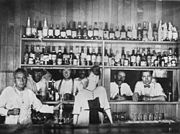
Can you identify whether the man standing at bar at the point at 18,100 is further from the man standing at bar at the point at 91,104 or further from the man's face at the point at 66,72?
the man's face at the point at 66,72

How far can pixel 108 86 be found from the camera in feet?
13.6

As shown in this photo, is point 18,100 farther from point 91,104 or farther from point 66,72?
point 66,72

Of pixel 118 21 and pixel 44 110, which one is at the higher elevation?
pixel 118 21

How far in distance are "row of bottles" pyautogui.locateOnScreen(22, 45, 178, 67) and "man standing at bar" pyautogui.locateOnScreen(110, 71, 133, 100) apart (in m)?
0.27

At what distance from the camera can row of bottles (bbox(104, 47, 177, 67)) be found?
4.01 metres

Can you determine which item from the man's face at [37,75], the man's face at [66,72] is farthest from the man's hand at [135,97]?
the man's face at [37,75]

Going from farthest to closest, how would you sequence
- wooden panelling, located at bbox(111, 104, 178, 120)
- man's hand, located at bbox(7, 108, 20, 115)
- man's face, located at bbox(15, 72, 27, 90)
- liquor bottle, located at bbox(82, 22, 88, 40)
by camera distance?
wooden panelling, located at bbox(111, 104, 178, 120) → liquor bottle, located at bbox(82, 22, 88, 40) → man's face, located at bbox(15, 72, 27, 90) → man's hand, located at bbox(7, 108, 20, 115)

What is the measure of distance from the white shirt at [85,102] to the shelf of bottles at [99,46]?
575 millimetres

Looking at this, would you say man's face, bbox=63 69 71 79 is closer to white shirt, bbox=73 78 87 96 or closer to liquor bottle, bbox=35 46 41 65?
white shirt, bbox=73 78 87 96

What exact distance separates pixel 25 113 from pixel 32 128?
846 millimetres

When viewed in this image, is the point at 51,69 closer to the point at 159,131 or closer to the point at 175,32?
the point at 175,32

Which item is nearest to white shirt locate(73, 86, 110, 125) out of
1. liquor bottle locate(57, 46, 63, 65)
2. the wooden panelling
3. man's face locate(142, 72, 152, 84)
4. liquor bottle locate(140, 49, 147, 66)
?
liquor bottle locate(57, 46, 63, 65)

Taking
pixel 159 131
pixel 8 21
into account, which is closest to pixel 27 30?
pixel 8 21

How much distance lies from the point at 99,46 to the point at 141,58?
597mm
